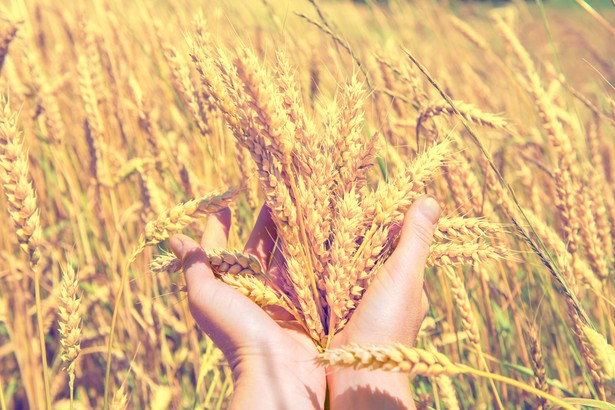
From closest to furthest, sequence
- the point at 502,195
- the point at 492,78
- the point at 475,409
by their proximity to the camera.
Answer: the point at 502,195, the point at 475,409, the point at 492,78

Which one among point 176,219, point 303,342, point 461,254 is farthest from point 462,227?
point 176,219

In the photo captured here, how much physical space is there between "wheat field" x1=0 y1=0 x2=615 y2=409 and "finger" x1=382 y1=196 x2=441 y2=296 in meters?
0.02

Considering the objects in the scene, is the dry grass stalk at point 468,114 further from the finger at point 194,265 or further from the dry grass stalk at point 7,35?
the dry grass stalk at point 7,35

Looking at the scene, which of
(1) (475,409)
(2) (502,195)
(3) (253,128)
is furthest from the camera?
(1) (475,409)

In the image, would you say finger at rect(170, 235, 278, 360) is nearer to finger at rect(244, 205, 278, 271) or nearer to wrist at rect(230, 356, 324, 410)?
wrist at rect(230, 356, 324, 410)

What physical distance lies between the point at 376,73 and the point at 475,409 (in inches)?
33.2

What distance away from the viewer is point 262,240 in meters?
1.04

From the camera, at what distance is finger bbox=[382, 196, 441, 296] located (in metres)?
0.77

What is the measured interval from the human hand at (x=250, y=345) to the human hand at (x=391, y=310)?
2.4 inches

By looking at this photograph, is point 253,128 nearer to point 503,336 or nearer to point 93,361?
point 503,336

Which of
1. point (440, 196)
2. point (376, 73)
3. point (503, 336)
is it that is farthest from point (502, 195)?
point (376, 73)

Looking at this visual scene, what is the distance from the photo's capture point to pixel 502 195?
1094 mm

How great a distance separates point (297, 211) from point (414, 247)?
16 centimetres

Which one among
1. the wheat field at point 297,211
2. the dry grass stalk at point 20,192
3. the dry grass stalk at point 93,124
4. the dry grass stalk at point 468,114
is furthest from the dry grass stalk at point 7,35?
the dry grass stalk at point 468,114
